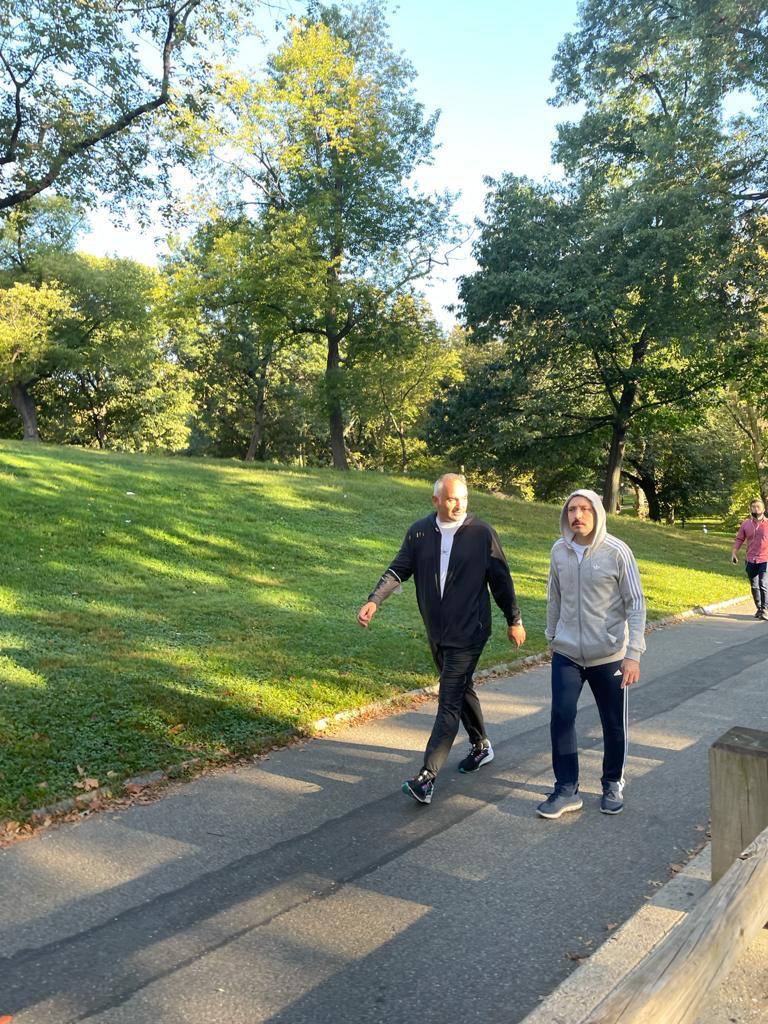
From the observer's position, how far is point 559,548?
5117mm

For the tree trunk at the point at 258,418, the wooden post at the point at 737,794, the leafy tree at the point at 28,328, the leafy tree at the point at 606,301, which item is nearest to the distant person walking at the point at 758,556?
the leafy tree at the point at 606,301

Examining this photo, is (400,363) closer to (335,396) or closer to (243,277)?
(335,396)

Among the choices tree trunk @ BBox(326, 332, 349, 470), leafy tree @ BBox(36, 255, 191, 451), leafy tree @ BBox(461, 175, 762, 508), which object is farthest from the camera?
leafy tree @ BBox(36, 255, 191, 451)

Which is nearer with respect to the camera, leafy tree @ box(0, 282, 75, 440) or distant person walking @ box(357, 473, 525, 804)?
distant person walking @ box(357, 473, 525, 804)

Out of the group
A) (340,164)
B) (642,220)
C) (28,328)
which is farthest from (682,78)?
(28,328)

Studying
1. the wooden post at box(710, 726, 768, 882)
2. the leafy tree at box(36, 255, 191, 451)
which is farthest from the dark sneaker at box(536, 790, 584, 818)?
the leafy tree at box(36, 255, 191, 451)

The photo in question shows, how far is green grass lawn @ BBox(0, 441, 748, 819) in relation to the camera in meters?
6.14

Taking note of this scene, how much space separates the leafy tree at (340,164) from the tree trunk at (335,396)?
6 centimetres

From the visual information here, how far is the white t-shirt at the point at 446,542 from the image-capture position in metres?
5.34

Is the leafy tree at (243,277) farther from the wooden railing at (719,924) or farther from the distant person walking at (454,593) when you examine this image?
the wooden railing at (719,924)

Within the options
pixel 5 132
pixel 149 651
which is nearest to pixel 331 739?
pixel 149 651

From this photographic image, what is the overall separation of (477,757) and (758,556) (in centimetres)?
1010

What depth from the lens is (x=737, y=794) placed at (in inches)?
139

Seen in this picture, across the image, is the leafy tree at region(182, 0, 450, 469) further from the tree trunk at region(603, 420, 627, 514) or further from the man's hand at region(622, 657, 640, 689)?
the man's hand at region(622, 657, 640, 689)
